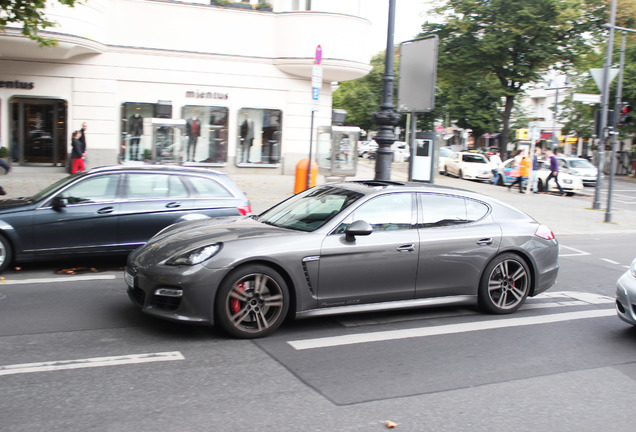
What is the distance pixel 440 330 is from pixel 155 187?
4.70m

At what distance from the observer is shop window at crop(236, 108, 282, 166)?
926 inches

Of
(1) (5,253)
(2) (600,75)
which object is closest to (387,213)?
(1) (5,253)

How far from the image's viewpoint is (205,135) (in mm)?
23141

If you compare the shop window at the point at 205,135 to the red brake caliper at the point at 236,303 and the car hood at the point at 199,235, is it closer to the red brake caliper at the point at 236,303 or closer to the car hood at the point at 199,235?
the car hood at the point at 199,235

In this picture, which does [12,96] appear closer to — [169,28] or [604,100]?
[169,28]

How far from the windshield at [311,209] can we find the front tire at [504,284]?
1.72 m

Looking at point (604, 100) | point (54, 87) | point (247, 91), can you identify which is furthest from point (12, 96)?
point (604, 100)

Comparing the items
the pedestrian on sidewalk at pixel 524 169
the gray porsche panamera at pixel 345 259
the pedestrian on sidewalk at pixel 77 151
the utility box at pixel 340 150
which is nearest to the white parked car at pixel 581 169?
the pedestrian on sidewalk at pixel 524 169

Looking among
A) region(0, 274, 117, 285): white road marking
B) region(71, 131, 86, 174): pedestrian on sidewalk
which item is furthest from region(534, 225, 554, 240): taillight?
region(71, 131, 86, 174): pedestrian on sidewalk

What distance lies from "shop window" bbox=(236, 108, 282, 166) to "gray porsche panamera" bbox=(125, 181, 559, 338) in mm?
16941

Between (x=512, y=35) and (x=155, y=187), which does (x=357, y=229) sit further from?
(x=512, y=35)

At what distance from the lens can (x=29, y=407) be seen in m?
3.95

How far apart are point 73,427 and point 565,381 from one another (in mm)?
3583

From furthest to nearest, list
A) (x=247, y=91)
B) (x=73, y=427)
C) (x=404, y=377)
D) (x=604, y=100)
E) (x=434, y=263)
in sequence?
(x=247, y=91) < (x=604, y=100) < (x=434, y=263) < (x=404, y=377) < (x=73, y=427)
